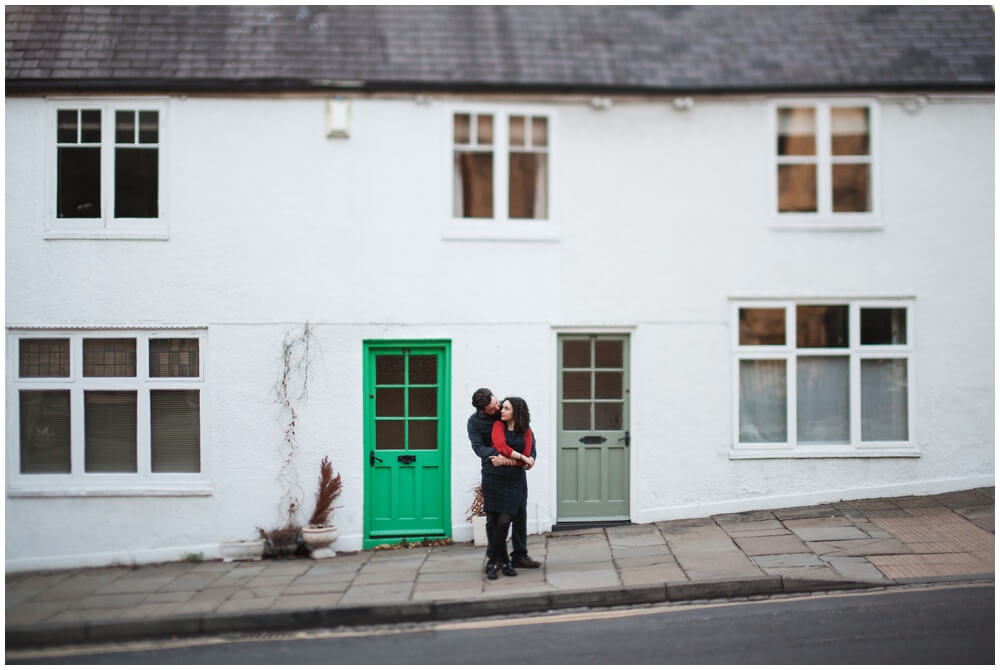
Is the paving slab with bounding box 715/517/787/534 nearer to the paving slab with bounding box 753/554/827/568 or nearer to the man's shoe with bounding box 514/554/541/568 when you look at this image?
the paving slab with bounding box 753/554/827/568

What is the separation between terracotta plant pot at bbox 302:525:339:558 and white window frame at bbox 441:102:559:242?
147 inches

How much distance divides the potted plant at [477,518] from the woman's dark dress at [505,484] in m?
1.54

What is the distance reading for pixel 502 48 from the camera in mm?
11328

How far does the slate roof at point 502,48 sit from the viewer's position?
10.8m

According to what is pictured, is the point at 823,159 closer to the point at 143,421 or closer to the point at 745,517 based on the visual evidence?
the point at 745,517

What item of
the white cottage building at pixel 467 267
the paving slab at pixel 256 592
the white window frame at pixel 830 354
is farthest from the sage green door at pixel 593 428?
the paving slab at pixel 256 592

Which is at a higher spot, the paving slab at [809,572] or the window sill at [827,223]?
the window sill at [827,223]

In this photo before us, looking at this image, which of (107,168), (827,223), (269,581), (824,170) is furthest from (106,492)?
(824,170)

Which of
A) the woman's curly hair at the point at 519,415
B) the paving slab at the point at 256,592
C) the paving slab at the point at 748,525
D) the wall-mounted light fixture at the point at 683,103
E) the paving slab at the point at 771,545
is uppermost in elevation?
the wall-mounted light fixture at the point at 683,103

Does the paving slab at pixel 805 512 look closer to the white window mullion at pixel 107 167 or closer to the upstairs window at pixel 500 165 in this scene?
the upstairs window at pixel 500 165

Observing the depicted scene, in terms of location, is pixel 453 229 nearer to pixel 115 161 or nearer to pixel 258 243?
pixel 258 243

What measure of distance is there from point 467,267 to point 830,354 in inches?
181

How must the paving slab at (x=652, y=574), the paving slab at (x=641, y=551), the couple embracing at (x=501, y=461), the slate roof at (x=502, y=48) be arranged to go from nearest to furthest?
the paving slab at (x=652, y=574) → the couple embracing at (x=501, y=461) → the paving slab at (x=641, y=551) → the slate roof at (x=502, y=48)

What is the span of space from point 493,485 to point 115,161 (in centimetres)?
597
